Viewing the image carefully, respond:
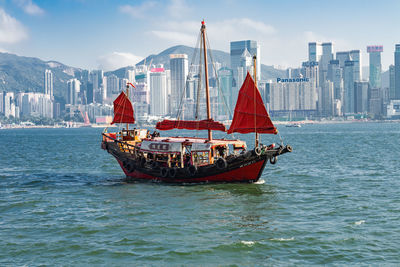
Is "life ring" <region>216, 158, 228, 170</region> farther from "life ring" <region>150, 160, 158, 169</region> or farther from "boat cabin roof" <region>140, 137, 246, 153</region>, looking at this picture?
"life ring" <region>150, 160, 158, 169</region>

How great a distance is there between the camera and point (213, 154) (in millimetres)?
35594

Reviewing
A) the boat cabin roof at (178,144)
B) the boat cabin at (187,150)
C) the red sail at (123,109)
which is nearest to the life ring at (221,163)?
the boat cabin at (187,150)

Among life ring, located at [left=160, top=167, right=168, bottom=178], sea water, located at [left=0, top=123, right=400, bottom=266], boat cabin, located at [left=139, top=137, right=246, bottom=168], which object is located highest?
boat cabin, located at [left=139, top=137, right=246, bottom=168]

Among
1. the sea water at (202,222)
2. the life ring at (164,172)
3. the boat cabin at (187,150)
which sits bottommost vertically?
the sea water at (202,222)

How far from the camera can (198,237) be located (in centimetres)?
2159

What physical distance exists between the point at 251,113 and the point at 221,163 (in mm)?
4178

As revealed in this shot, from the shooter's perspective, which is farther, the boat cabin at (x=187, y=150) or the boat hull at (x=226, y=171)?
the boat cabin at (x=187, y=150)

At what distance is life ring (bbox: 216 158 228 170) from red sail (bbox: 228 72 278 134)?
8.49 ft

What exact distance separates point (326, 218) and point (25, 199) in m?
18.5

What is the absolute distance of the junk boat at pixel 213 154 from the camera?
3366 cm

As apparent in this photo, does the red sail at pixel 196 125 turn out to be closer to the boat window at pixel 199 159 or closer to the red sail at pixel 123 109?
the boat window at pixel 199 159

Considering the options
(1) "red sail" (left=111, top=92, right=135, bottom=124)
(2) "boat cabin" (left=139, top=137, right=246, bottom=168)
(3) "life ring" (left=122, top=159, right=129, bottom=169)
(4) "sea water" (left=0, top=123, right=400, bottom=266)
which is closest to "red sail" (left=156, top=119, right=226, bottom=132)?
(2) "boat cabin" (left=139, top=137, right=246, bottom=168)

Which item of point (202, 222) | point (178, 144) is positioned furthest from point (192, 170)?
point (202, 222)

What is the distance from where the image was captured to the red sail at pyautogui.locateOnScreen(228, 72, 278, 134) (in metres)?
34.2
